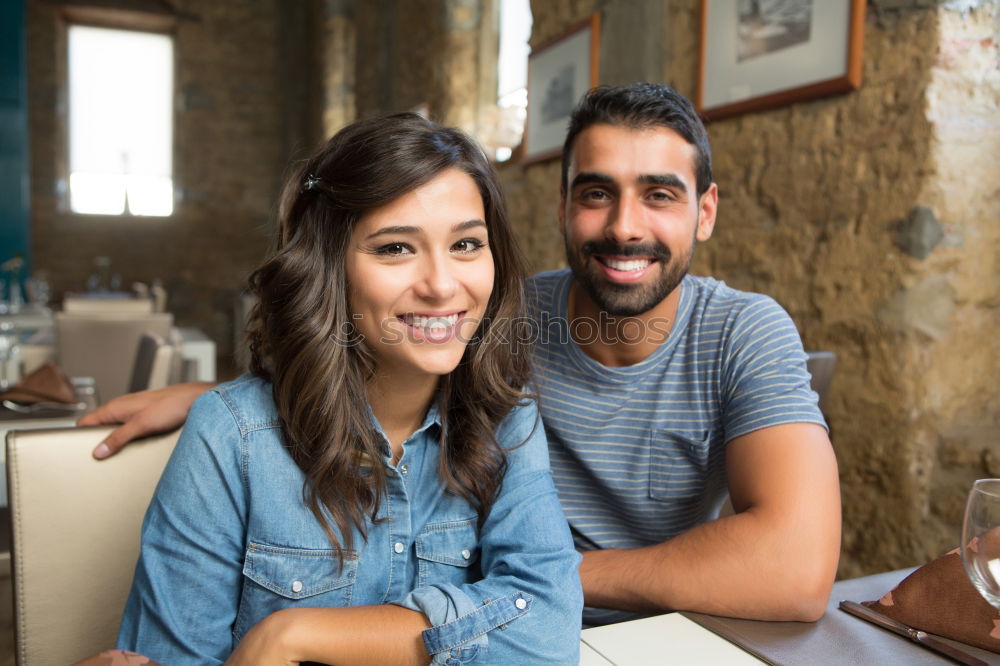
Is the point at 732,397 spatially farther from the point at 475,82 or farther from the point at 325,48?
the point at 325,48

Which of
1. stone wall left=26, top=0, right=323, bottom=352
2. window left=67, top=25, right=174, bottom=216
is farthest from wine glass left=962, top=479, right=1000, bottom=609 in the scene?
window left=67, top=25, right=174, bottom=216

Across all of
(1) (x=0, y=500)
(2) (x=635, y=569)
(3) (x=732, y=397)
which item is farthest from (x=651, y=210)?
(1) (x=0, y=500)

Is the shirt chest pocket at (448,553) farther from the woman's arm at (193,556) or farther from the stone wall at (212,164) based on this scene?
the stone wall at (212,164)

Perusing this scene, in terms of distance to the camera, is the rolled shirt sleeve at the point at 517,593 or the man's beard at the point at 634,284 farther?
the man's beard at the point at 634,284

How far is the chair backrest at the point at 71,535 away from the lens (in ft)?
3.47

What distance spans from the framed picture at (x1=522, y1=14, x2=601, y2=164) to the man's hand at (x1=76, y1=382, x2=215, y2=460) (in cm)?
282

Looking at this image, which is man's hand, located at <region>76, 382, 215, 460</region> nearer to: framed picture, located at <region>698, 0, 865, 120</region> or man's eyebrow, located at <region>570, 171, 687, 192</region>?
man's eyebrow, located at <region>570, 171, 687, 192</region>

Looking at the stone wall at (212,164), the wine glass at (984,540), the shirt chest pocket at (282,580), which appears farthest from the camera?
the stone wall at (212,164)

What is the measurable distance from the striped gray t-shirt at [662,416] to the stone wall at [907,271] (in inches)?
34.4

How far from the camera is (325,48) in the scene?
8188 millimetres

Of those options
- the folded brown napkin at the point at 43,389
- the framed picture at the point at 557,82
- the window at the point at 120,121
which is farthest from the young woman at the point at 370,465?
the window at the point at 120,121

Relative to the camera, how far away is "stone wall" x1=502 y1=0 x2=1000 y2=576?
1.97 meters

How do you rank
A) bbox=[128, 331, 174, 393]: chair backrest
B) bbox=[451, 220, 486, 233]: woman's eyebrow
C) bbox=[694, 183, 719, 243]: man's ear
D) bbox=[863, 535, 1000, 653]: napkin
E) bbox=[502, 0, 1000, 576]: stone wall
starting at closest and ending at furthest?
bbox=[863, 535, 1000, 653]: napkin
bbox=[451, 220, 486, 233]: woman's eyebrow
bbox=[694, 183, 719, 243]: man's ear
bbox=[502, 0, 1000, 576]: stone wall
bbox=[128, 331, 174, 393]: chair backrest

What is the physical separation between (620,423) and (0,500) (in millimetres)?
1280
